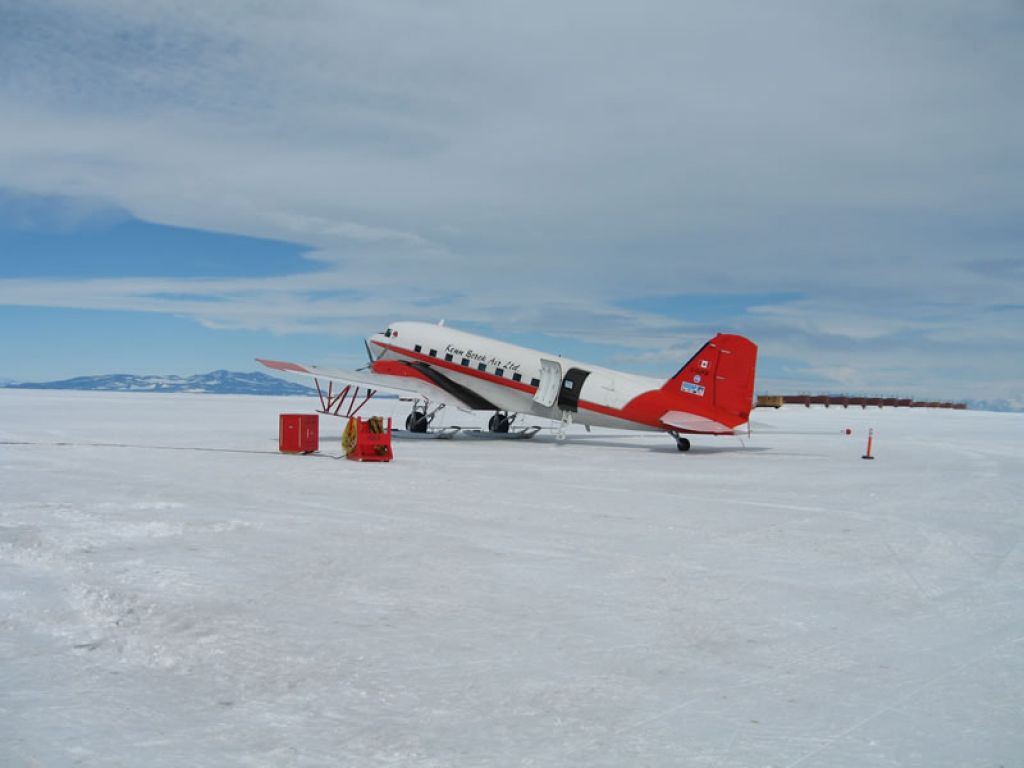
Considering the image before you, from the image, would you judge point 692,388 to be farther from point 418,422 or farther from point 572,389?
point 418,422

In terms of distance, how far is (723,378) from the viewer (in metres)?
25.1

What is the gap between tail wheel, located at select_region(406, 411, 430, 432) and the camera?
30609 millimetres

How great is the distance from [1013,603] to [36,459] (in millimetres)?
18009

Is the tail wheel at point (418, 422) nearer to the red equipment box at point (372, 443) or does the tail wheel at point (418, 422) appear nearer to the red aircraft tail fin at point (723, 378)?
the red aircraft tail fin at point (723, 378)

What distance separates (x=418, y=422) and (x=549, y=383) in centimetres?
584

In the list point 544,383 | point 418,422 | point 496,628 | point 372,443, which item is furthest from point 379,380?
point 496,628

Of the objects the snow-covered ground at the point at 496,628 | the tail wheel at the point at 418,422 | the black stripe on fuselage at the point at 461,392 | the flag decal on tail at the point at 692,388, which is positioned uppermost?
the flag decal on tail at the point at 692,388

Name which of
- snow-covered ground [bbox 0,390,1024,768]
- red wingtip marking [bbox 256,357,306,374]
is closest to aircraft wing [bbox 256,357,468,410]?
red wingtip marking [bbox 256,357,306,374]

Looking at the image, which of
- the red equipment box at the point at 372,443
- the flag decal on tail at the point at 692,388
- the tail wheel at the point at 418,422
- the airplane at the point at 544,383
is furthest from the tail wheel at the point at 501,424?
the red equipment box at the point at 372,443

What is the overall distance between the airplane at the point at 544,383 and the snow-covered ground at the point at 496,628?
33.8ft

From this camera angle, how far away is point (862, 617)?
7516 mm

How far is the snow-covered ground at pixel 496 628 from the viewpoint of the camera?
15.6ft

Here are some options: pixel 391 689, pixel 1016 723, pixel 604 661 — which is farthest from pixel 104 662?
pixel 1016 723

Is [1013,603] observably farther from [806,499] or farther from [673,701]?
[806,499]
